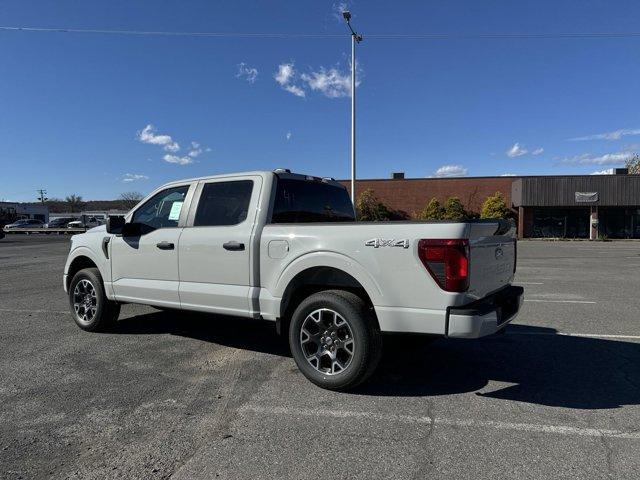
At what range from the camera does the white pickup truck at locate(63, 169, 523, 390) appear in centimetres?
390

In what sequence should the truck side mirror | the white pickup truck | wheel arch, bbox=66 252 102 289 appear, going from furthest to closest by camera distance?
wheel arch, bbox=66 252 102 289 < the truck side mirror < the white pickup truck

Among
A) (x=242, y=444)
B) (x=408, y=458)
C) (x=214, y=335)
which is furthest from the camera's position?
(x=214, y=335)

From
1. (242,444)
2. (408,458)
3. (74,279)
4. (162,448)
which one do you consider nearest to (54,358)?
(74,279)

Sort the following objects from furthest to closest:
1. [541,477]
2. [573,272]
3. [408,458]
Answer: [573,272] < [408,458] < [541,477]

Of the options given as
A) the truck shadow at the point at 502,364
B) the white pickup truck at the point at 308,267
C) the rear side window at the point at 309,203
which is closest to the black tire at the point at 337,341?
the white pickup truck at the point at 308,267

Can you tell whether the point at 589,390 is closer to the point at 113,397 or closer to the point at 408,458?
the point at 408,458

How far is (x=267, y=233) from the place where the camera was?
4801 millimetres

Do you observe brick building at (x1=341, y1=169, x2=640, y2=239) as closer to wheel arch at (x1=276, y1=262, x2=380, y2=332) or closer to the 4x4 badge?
wheel arch at (x1=276, y1=262, x2=380, y2=332)

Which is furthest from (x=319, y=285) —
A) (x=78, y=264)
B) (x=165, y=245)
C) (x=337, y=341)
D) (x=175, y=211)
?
(x=78, y=264)

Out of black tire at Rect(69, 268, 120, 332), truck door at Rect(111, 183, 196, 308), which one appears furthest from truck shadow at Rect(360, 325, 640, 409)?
black tire at Rect(69, 268, 120, 332)

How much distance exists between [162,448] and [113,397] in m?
1.16

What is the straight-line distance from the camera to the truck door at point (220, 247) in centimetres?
494

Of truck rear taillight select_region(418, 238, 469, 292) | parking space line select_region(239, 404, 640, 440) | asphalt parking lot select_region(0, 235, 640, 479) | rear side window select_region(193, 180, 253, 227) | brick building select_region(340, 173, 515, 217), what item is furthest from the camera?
brick building select_region(340, 173, 515, 217)

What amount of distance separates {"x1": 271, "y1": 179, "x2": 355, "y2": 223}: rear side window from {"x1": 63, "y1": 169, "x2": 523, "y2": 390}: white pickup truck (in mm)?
15
